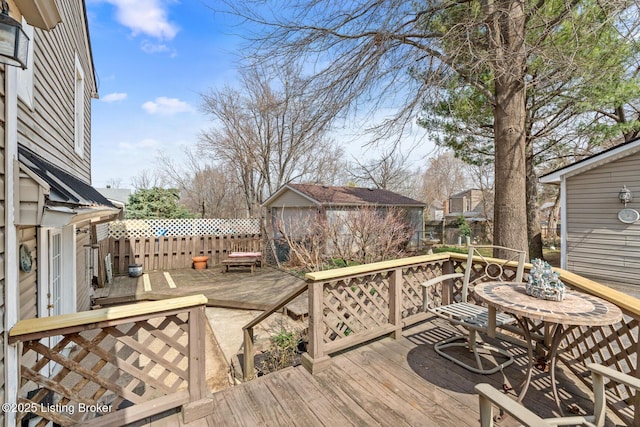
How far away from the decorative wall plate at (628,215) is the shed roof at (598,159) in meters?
1.22

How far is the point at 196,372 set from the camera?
216 centimetres

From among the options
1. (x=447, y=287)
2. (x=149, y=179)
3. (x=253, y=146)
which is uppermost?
(x=253, y=146)

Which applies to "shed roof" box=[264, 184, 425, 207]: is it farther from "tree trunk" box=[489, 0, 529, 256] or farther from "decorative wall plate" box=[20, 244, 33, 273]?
"decorative wall plate" box=[20, 244, 33, 273]

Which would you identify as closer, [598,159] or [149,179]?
[598,159]

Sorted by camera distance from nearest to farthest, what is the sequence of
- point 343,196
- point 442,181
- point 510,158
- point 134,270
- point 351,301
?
point 351,301, point 510,158, point 134,270, point 343,196, point 442,181

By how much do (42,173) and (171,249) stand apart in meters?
8.68

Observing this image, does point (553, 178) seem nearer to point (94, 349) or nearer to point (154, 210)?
point (94, 349)

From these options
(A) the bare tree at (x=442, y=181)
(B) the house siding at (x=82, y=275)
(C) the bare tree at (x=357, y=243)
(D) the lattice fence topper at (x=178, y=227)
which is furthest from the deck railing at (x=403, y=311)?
(A) the bare tree at (x=442, y=181)

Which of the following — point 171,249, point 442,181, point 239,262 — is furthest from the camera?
point 442,181

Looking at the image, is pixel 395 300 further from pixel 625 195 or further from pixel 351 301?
pixel 625 195

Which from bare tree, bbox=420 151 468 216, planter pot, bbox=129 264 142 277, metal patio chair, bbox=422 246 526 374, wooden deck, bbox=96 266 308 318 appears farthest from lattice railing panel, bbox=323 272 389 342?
bare tree, bbox=420 151 468 216

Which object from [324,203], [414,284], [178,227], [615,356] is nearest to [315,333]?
[414,284]

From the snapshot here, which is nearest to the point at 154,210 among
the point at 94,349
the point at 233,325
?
the point at 233,325

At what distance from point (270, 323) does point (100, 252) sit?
5759mm
